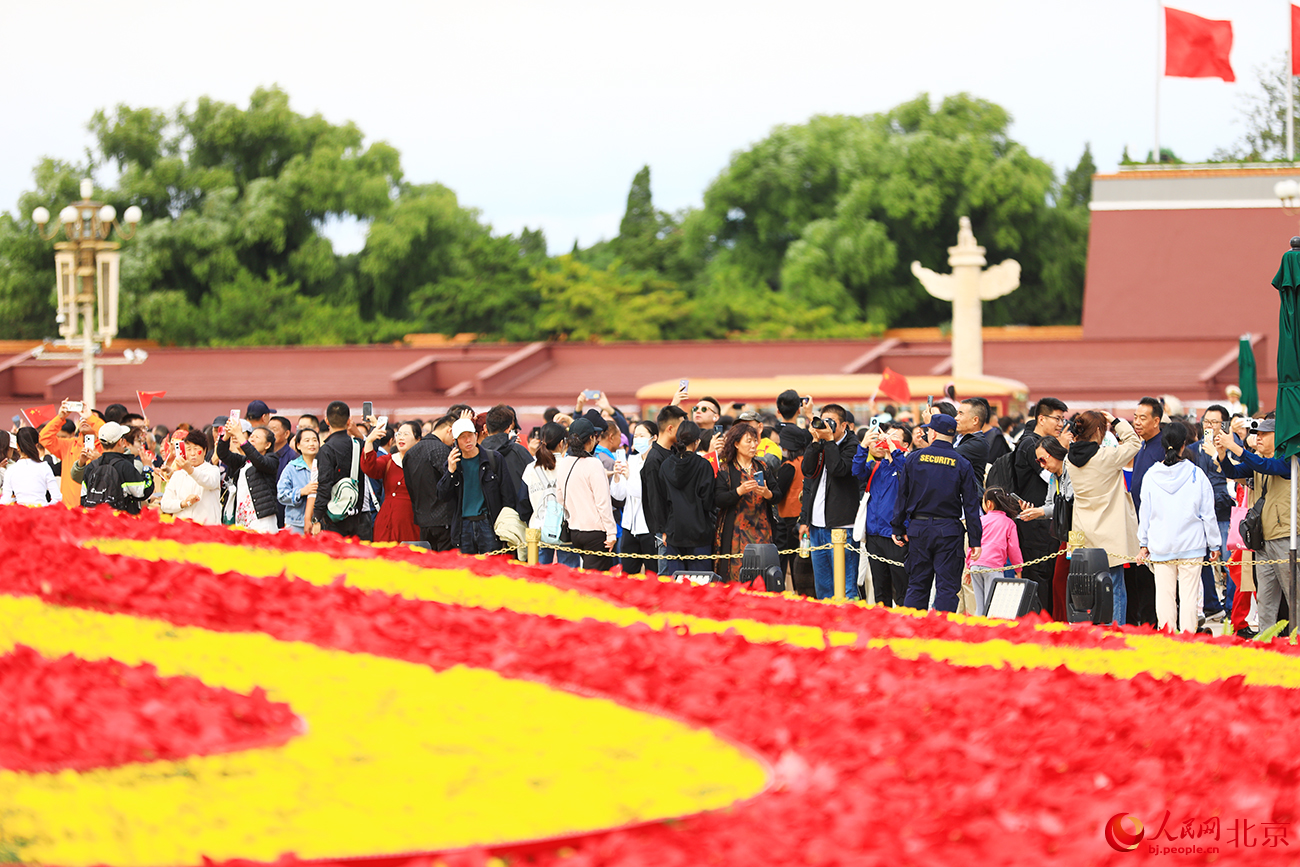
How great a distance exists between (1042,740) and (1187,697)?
95 centimetres

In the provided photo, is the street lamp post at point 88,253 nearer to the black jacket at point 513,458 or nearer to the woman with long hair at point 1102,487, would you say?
the black jacket at point 513,458

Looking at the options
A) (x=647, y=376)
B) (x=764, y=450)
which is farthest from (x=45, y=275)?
(x=764, y=450)

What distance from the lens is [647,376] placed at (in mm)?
28203

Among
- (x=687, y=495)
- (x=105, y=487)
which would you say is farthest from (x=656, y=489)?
(x=105, y=487)

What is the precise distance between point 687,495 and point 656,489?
0.20 metres

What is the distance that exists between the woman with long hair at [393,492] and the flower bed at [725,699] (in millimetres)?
3044

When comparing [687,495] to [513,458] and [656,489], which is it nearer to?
[656,489]

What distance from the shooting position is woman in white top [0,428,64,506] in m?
9.55

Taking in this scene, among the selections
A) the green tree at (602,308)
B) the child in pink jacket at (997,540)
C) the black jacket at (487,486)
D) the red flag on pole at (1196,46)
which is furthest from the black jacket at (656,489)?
the green tree at (602,308)

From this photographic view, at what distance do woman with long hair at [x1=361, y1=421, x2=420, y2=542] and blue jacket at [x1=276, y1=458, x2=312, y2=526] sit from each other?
1.35ft

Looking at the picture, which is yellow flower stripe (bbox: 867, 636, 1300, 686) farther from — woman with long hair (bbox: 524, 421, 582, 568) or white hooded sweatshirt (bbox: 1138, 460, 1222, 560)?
woman with long hair (bbox: 524, 421, 582, 568)

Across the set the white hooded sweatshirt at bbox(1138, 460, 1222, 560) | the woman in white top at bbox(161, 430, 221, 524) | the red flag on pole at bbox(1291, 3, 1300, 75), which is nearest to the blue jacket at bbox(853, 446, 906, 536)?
the white hooded sweatshirt at bbox(1138, 460, 1222, 560)

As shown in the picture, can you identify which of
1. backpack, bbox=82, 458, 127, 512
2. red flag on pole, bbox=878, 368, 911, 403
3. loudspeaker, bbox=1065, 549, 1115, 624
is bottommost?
loudspeaker, bbox=1065, 549, 1115, 624

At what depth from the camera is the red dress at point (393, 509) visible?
9.54 meters
